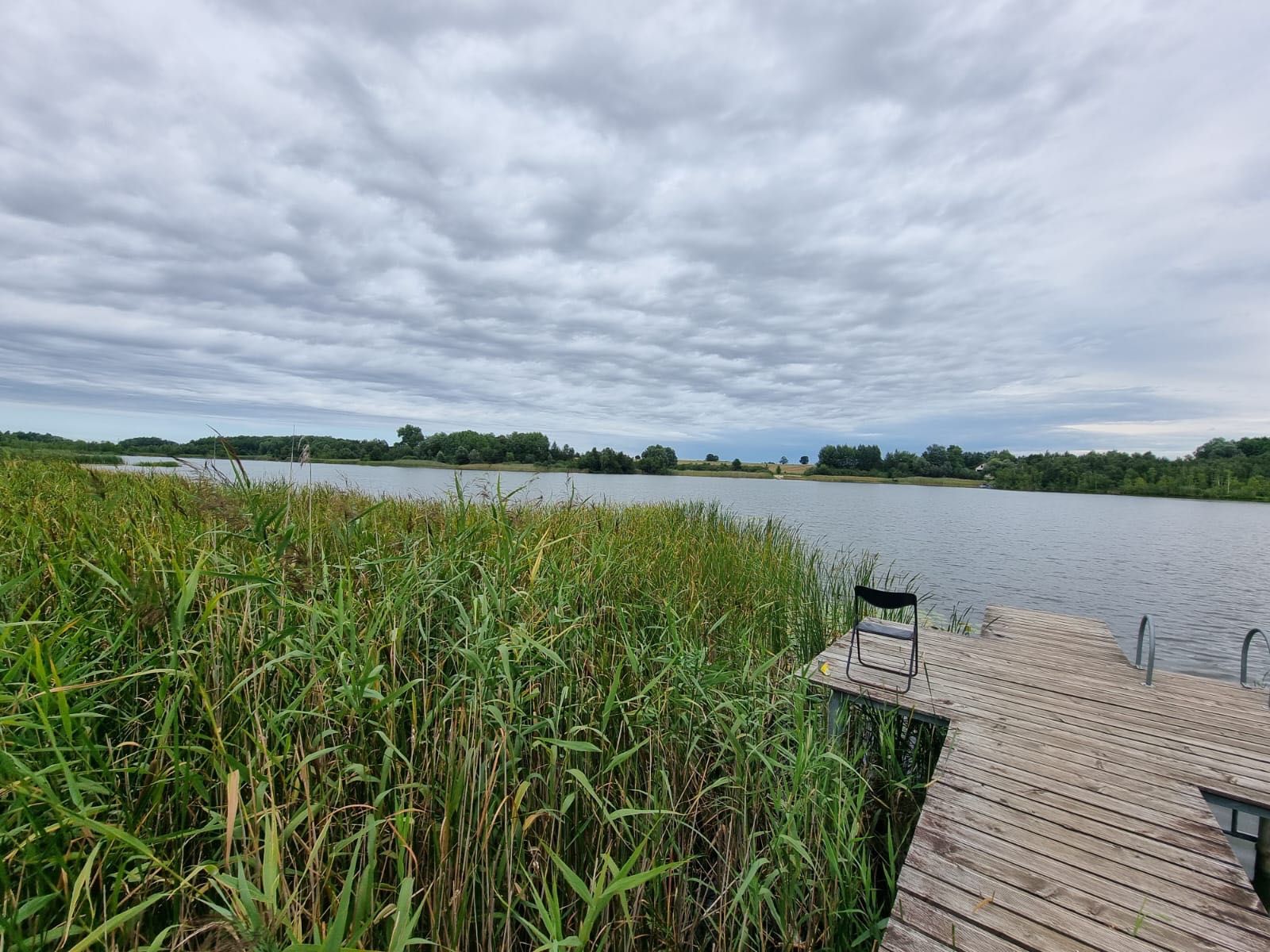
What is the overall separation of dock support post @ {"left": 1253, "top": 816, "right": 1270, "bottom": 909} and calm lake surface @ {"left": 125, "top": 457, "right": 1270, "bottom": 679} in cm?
586

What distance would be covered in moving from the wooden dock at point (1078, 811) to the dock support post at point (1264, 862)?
0.83 m

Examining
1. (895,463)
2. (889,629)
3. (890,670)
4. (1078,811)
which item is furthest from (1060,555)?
(895,463)

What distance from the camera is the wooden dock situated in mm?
2047

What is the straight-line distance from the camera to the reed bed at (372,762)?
1.35 metres

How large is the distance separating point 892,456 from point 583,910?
78602 mm

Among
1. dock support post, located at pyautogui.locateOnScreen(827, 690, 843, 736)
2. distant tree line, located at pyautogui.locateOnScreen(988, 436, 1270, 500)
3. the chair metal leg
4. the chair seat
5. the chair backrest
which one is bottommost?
dock support post, located at pyautogui.locateOnScreen(827, 690, 843, 736)

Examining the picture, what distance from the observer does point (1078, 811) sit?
106 inches

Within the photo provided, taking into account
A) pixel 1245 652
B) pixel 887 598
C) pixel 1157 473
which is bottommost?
pixel 1245 652

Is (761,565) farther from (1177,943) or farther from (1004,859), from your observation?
(1177,943)

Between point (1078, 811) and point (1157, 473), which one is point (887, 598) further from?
point (1157, 473)

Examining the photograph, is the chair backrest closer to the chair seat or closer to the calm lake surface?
the chair seat

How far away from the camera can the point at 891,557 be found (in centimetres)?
1521

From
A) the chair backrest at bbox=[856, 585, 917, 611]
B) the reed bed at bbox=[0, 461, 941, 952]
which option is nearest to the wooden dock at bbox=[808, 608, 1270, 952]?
the reed bed at bbox=[0, 461, 941, 952]

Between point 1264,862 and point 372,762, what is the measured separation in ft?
20.4
